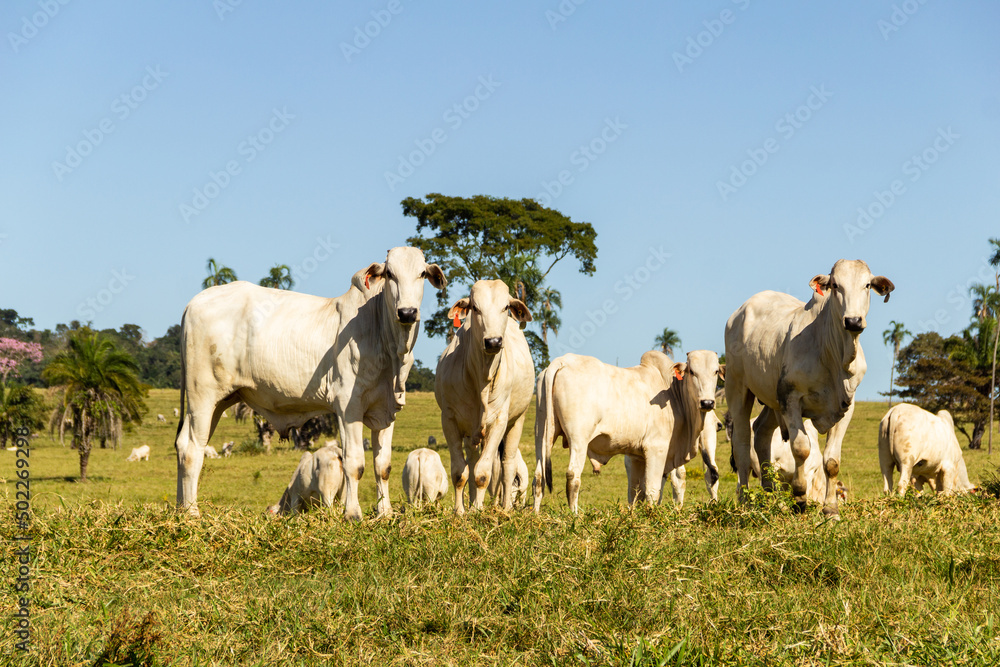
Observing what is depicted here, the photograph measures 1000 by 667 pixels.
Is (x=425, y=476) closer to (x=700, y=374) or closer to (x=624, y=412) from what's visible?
(x=624, y=412)

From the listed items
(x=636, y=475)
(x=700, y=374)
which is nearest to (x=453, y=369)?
(x=700, y=374)

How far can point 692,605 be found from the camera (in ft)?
16.2

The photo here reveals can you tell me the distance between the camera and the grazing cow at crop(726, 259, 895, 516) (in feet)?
27.9

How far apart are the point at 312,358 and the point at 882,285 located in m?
5.58

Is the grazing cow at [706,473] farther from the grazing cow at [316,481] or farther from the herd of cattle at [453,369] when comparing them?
the grazing cow at [316,481]

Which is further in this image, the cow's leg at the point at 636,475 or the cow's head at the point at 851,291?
the cow's leg at the point at 636,475

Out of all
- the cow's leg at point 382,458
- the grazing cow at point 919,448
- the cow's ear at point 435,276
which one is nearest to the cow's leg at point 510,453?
the cow's leg at point 382,458

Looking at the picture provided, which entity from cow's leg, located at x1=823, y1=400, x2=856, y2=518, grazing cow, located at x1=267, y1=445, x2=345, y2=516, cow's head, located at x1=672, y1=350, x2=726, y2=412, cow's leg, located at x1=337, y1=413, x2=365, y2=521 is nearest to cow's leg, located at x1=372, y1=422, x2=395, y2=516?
cow's leg, located at x1=337, y1=413, x2=365, y2=521

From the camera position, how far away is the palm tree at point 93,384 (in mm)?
27469

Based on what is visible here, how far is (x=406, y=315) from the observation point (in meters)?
8.10

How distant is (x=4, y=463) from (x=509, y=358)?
25.4 metres

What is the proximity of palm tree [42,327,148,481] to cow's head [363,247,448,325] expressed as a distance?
21636 mm

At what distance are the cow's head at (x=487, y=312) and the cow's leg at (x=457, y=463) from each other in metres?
1.14

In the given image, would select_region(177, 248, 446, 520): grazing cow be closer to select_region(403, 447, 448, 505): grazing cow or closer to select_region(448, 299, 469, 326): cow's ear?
select_region(448, 299, 469, 326): cow's ear
